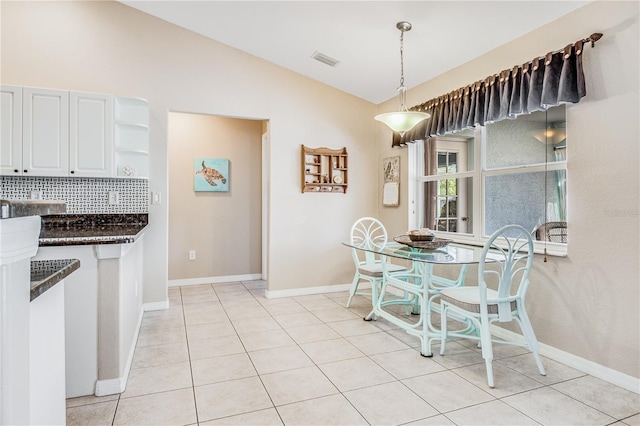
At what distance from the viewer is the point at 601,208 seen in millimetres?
2320

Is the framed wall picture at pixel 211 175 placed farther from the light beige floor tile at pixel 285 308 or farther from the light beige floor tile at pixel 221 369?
the light beige floor tile at pixel 221 369

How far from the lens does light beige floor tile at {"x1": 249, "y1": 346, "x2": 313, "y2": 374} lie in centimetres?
246

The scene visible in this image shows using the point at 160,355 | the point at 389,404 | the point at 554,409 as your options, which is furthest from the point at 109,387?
the point at 554,409

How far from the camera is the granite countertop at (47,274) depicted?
940 mm

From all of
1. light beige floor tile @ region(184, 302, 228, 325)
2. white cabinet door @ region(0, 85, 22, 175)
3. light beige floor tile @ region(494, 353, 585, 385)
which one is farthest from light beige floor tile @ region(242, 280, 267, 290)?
light beige floor tile @ region(494, 353, 585, 385)

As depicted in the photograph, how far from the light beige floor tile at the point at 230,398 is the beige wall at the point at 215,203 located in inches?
115

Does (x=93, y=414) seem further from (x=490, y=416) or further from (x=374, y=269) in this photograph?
(x=374, y=269)

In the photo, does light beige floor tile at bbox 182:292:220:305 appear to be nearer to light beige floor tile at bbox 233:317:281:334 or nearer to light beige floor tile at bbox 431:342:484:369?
light beige floor tile at bbox 233:317:281:334

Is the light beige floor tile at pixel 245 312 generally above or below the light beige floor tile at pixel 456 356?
above

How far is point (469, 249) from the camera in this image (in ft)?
9.88

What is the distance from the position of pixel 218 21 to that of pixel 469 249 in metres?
3.17

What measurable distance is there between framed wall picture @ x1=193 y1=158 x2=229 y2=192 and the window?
2.52 meters

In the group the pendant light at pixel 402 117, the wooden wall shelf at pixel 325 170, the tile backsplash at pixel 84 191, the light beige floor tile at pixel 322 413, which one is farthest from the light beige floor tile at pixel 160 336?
the pendant light at pixel 402 117

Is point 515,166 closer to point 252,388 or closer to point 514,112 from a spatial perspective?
point 514,112
